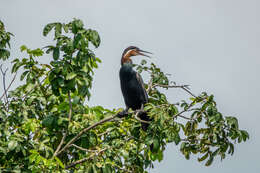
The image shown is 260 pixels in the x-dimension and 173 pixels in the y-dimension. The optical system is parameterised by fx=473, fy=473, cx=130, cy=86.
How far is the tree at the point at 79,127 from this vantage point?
4535 millimetres

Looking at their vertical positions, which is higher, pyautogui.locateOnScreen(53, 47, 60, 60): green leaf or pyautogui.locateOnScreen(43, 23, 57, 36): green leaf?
pyautogui.locateOnScreen(43, 23, 57, 36): green leaf

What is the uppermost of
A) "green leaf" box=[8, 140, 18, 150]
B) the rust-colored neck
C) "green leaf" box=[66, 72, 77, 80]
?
the rust-colored neck

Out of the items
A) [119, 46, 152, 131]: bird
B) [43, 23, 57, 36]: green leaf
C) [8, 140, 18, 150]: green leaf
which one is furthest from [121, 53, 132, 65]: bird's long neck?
[8, 140, 18, 150]: green leaf

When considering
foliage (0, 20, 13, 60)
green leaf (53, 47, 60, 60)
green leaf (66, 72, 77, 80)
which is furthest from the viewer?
foliage (0, 20, 13, 60)

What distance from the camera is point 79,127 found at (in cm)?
477

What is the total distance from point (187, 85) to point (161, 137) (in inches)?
27.5

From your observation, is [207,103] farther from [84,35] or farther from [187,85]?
[84,35]

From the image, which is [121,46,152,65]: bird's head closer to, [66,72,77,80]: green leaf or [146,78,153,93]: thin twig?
[146,78,153,93]: thin twig

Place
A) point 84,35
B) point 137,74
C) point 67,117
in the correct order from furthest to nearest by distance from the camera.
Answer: point 137,74 < point 67,117 < point 84,35

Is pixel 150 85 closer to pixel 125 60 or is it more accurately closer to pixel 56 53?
pixel 125 60

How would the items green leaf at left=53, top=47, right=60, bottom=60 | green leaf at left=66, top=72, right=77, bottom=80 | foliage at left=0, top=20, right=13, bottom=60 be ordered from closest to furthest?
1. green leaf at left=66, top=72, right=77, bottom=80
2. green leaf at left=53, top=47, right=60, bottom=60
3. foliage at left=0, top=20, right=13, bottom=60

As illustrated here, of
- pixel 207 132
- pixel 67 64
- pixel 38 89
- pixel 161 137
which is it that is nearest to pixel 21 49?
pixel 38 89

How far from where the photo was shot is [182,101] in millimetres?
4875

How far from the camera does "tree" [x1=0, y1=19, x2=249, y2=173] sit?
454 cm
